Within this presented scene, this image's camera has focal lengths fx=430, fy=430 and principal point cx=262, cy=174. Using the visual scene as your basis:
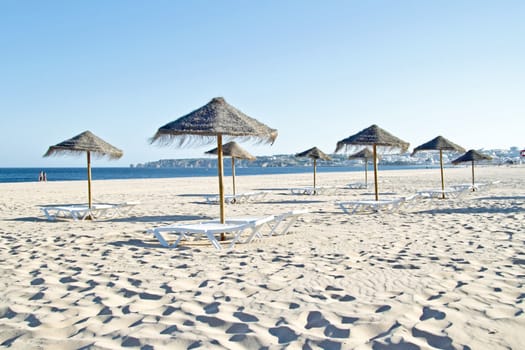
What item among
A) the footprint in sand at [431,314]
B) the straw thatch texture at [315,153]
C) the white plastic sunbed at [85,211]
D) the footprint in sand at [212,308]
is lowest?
the footprint in sand at [431,314]

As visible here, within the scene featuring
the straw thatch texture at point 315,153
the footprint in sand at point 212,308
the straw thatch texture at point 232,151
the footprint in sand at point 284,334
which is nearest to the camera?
the footprint in sand at point 284,334

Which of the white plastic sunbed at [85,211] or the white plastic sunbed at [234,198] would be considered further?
the white plastic sunbed at [234,198]

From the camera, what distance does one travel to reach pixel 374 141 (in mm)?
9805

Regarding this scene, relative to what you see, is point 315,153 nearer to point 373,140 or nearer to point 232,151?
point 232,151

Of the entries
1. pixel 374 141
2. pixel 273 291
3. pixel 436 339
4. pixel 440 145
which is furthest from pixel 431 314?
pixel 440 145

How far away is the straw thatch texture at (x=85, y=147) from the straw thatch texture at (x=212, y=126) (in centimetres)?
334

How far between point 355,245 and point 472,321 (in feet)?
8.73

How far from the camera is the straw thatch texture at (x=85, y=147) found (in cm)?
906

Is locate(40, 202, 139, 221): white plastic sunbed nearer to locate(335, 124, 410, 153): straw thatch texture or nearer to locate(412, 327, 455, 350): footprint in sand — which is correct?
locate(335, 124, 410, 153): straw thatch texture

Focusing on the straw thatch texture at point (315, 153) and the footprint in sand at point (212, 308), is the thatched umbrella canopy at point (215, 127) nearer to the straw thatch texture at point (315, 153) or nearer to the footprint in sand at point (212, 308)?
the footprint in sand at point (212, 308)

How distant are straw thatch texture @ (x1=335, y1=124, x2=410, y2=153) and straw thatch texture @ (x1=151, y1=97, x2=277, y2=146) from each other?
3945 mm

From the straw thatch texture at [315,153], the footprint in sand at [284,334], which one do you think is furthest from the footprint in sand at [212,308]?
the straw thatch texture at [315,153]

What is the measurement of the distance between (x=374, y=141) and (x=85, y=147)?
634 centimetres

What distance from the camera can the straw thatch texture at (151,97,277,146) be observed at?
236 inches
